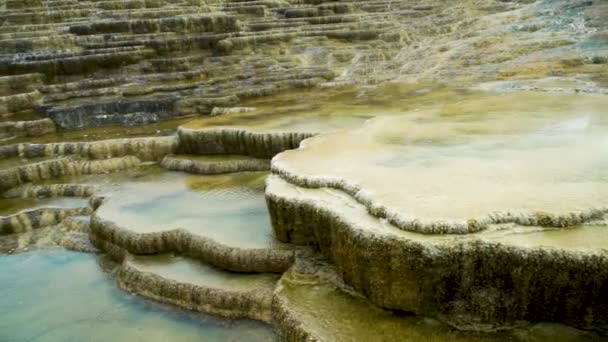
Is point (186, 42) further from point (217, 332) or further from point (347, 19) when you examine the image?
point (217, 332)

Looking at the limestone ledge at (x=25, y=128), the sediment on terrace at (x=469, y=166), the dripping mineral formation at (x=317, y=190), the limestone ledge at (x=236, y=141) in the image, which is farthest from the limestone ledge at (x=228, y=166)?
the limestone ledge at (x=25, y=128)

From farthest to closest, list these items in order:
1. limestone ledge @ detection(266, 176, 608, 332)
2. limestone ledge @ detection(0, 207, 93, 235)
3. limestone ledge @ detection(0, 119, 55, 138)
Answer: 1. limestone ledge @ detection(0, 119, 55, 138)
2. limestone ledge @ detection(0, 207, 93, 235)
3. limestone ledge @ detection(266, 176, 608, 332)

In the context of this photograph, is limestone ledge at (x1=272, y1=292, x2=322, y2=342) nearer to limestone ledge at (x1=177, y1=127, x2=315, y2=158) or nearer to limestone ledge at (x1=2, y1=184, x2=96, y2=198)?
limestone ledge at (x1=177, y1=127, x2=315, y2=158)

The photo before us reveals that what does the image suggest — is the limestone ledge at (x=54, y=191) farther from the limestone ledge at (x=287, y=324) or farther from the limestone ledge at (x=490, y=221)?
the limestone ledge at (x=490, y=221)

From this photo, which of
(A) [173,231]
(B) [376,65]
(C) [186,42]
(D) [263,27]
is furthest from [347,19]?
(A) [173,231]

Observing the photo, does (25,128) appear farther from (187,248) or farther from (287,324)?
(287,324)

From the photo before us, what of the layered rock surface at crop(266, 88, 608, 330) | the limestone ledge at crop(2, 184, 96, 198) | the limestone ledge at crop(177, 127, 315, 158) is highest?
the layered rock surface at crop(266, 88, 608, 330)

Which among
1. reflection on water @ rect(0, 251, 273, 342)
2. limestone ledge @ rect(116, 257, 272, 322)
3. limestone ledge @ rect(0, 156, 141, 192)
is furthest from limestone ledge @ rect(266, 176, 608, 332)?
limestone ledge @ rect(0, 156, 141, 192)
